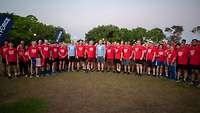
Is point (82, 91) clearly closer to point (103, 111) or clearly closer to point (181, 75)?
point (103, 111)

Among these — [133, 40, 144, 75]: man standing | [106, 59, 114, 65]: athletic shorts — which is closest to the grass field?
[133, 40, 144, 75]: man standing

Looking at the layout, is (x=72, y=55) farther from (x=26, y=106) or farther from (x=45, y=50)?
(x=26, y=106)

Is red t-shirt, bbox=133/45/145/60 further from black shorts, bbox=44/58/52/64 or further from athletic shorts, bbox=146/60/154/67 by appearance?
black shorts, bbox=44/58/52/64

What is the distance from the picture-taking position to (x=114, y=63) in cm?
1733

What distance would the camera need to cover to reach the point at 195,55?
12.3 meters

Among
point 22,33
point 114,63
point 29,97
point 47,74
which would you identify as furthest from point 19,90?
point 22,33

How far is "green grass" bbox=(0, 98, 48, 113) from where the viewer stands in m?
7.70

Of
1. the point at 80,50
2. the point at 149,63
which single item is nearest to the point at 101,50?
the point at 80,50

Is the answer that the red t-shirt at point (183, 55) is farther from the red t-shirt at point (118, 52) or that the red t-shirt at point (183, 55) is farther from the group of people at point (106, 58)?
the red t-shirt at point (118, 52)

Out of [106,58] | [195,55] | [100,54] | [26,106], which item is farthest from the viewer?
[106,58]

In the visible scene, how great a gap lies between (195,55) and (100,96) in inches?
226

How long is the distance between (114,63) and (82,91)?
6.94 metres

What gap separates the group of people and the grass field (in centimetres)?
146

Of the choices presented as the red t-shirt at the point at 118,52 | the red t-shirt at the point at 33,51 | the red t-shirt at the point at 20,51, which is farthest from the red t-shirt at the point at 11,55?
the red t-shirt at the point at 118,52
